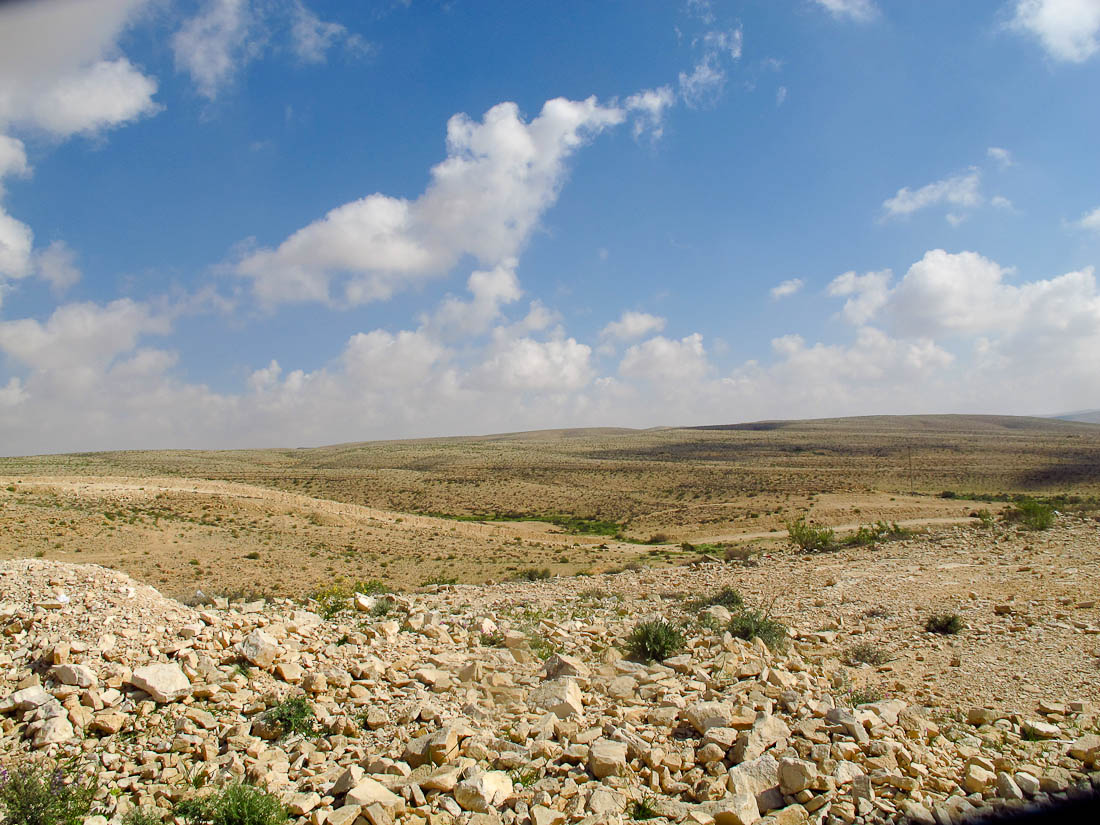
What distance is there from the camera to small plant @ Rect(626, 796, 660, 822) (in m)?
4.95

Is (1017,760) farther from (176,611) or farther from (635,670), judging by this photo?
(176,611)

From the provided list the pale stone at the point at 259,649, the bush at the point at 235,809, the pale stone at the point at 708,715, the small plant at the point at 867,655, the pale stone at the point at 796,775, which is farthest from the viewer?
the small plant at the point at 867,655

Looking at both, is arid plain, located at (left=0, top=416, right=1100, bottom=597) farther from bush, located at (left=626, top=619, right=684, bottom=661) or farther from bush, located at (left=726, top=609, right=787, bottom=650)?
bush, located at (left=726, top=609, right=787, bottom=650)

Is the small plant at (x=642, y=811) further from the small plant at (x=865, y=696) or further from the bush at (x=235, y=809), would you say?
the small plant at (x=865, y=696)

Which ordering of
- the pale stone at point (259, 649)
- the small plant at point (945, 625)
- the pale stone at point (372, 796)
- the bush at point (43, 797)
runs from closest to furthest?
1. the bush at point (43, 797)
2. the pale stone at point (372, 796)
3. the pale stone at point (259, 649)
4. the small plant at point (945, 625)

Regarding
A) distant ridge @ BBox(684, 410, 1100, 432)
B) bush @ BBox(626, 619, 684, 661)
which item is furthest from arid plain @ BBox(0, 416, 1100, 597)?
distant ridge @ BBox(684, 410, 1100, 432)

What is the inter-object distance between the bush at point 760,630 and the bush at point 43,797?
7.82 metres

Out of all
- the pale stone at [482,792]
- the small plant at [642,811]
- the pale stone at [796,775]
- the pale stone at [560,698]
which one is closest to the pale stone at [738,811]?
the pale stone at [796,775]

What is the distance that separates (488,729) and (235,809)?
2388 millimetres

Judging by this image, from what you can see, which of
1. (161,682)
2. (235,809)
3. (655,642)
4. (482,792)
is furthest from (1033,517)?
(161,682)

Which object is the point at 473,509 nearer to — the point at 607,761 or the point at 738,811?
the point at 607,761

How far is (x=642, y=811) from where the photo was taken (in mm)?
4980

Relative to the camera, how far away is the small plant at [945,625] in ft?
30.9

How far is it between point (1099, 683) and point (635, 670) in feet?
17.3
